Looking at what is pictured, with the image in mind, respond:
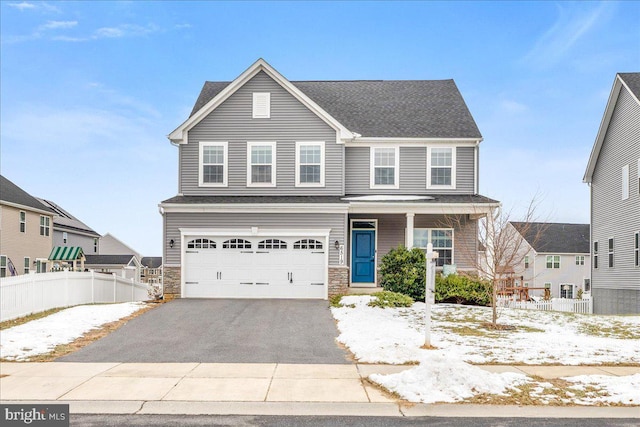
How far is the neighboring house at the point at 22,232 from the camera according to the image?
1335 inches

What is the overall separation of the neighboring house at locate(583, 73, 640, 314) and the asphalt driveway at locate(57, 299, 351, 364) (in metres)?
14.2

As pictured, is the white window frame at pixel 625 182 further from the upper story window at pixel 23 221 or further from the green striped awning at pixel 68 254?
the upper story window at pixel 23 221

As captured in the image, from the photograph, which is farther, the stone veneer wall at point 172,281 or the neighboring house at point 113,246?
the neighboring house at point 113,246

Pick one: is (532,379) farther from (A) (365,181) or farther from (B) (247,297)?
(A) (365,181)

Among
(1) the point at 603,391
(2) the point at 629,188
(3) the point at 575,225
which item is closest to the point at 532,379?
(1) the point at 603,391

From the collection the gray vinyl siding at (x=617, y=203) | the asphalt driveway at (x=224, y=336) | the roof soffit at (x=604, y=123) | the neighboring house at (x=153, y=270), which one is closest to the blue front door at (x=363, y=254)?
the asphalt driveway at (x=224, y=336)

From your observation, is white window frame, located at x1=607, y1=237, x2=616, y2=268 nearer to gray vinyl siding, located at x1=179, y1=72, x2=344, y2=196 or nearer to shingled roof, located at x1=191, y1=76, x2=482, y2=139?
shingled roof, located at x1=191, y1=76, x2=482, y2=139

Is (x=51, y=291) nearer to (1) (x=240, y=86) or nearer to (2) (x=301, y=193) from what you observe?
(2) (x=301, y=193)

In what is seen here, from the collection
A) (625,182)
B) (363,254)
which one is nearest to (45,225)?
(363,254)

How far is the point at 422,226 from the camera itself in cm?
2388

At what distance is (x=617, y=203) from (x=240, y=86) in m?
17.4

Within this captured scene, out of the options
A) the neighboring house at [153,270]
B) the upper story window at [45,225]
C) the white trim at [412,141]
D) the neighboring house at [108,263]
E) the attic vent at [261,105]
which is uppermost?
the attic vent at [261,105]

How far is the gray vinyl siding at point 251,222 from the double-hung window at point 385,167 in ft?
10.5

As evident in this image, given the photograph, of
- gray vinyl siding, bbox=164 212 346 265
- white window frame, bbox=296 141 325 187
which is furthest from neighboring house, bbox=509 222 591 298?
gray vinyl siding, bbox=164 212 346 265
